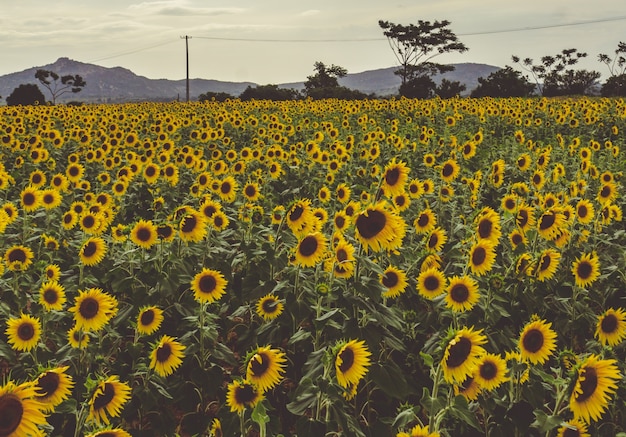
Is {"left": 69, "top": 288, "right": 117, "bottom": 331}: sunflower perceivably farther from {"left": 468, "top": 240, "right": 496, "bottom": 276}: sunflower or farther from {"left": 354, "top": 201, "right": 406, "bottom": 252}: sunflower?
{"left": 468, "top": 240, "right": 496, "bottom": 276}: sunflower

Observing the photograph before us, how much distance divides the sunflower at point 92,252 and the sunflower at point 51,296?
1.42 feet

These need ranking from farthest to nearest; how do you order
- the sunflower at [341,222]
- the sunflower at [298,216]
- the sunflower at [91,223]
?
the sunflower at [91,223]
the sunflower at [341,222]
the sunflower at [298,216]

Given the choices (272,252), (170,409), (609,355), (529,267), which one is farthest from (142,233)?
(609,355)

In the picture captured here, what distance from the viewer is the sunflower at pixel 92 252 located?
4.75 m

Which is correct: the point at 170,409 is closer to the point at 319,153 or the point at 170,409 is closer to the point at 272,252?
the point at 272,252

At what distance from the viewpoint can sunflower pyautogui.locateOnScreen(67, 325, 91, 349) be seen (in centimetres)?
385

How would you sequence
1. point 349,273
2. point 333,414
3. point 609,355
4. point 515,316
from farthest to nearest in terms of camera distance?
1. point 515,316
2. point 349,273
3. point 609,355
4. point 333,414

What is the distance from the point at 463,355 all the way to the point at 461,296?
110 centimetres

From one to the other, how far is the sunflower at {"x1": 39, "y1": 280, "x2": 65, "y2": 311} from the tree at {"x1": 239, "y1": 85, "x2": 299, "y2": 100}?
31865 mm

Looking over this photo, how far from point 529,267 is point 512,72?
3790cm

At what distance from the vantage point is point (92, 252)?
482 centimetres

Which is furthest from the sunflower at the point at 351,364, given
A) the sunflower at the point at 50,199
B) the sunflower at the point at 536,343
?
the sunflower at the point at 50,199

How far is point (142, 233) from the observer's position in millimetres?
4773

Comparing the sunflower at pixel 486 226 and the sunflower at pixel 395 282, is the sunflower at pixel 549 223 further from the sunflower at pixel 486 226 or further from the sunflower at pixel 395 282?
the sunflower at pixel 395 282
